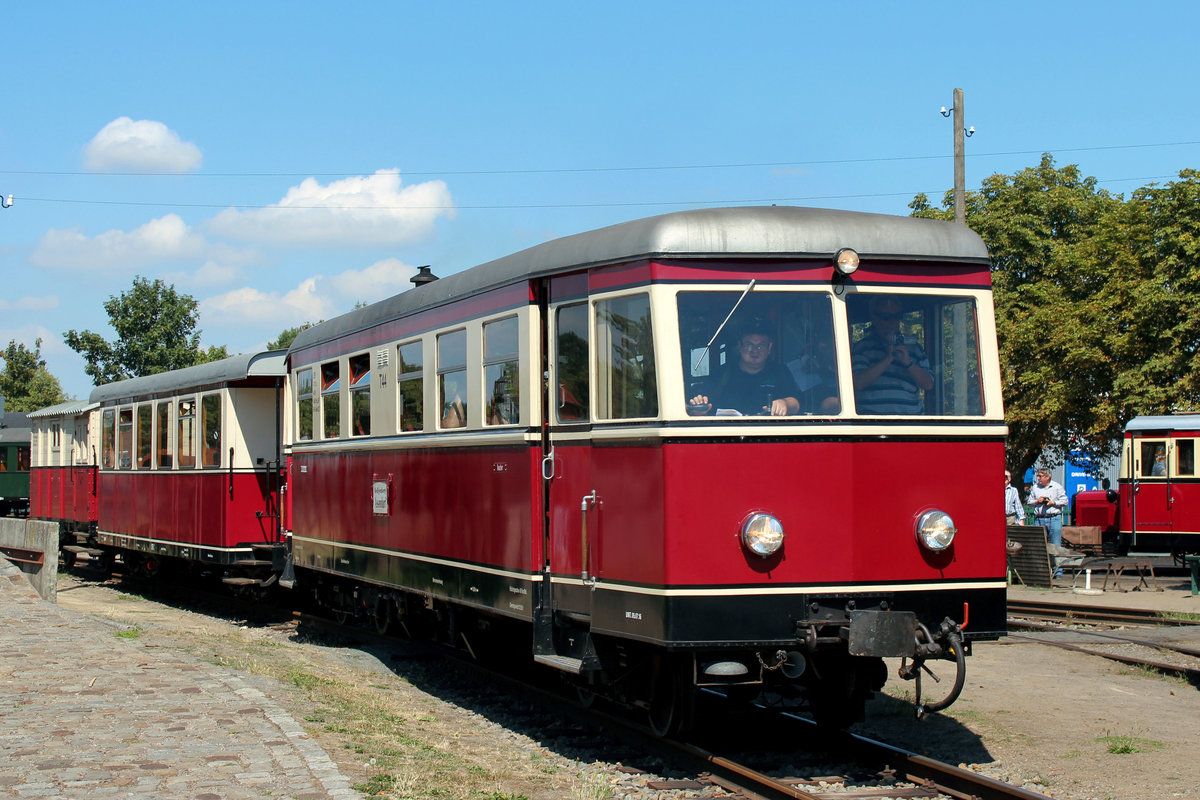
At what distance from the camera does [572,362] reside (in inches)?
321

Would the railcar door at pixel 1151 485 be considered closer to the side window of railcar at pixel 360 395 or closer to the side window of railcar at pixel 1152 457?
the side window of railcar at pixel 1152 457

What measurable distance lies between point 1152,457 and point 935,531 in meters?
20.5

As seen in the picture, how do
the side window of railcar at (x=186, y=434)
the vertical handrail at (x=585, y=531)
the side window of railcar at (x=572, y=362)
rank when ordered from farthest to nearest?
the side window of railcar at (x=186, y=434) → the side window of railcar at (x=572, y=362) → the vertical handrail at (x=585, y=531)

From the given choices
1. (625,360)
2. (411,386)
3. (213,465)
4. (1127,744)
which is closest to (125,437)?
(213,465)

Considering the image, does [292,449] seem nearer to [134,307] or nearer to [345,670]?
[345,670]

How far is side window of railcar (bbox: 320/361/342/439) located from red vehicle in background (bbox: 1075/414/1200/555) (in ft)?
60.7

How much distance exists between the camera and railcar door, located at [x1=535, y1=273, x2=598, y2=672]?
794 centimetres

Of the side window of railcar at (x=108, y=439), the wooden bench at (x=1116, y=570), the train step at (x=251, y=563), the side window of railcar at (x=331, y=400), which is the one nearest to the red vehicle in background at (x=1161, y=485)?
the wooden bench at (x=1116, y=570)

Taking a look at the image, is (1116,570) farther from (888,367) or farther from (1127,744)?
(888,367)

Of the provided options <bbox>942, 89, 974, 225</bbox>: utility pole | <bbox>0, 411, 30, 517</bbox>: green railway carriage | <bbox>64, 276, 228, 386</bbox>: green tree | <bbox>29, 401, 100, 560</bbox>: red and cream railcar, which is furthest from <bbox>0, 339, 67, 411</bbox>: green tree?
<bbox>942, 89, 974, 225</bbox>: utility pole

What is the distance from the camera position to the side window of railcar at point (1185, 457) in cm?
2506

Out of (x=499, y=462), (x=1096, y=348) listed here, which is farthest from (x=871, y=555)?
(x=1096, y=348)

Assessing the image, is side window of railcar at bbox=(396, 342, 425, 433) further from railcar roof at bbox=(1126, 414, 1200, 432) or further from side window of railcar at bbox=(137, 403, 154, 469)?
→ railcar roof at bbox=(1126, 414, 1200, 432)

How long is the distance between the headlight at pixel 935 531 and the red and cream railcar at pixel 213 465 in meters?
10.3
